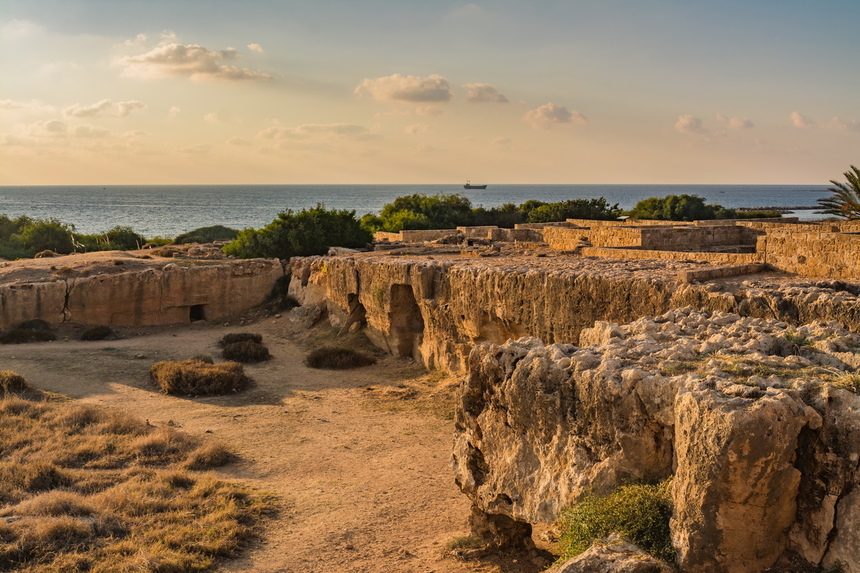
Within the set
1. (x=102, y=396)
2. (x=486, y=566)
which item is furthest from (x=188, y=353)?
(x=486, y=566)

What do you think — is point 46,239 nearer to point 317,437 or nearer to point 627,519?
point 317,437

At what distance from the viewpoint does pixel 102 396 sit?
13758mm

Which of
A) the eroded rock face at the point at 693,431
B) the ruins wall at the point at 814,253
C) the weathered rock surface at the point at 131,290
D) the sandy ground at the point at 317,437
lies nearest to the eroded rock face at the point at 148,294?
the weathered rock surface at the point at 131,290

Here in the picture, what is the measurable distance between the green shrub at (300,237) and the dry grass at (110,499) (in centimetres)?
1333

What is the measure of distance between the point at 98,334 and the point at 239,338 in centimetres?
418

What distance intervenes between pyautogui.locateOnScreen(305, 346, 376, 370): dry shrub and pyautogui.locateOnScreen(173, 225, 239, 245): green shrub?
2365 cm

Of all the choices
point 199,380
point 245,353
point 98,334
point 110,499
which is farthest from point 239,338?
point 110,499

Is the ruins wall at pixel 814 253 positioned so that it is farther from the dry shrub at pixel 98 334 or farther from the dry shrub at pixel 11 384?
the dry shrub at pixel 98 334

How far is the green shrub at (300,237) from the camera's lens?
24.7 metres

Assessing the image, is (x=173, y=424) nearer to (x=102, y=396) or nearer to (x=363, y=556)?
(x=102, y=396)

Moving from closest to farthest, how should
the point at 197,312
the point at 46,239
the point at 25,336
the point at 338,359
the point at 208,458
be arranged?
the point at 208,458
the point at 338,359
the point at 25,336
the point at 197,312
the point at 46,239

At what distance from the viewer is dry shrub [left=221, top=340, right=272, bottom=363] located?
54.2ft

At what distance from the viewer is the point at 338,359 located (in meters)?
15.9

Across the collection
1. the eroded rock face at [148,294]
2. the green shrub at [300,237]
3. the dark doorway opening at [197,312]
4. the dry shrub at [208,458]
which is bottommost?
the dry shrub at [208,458]
